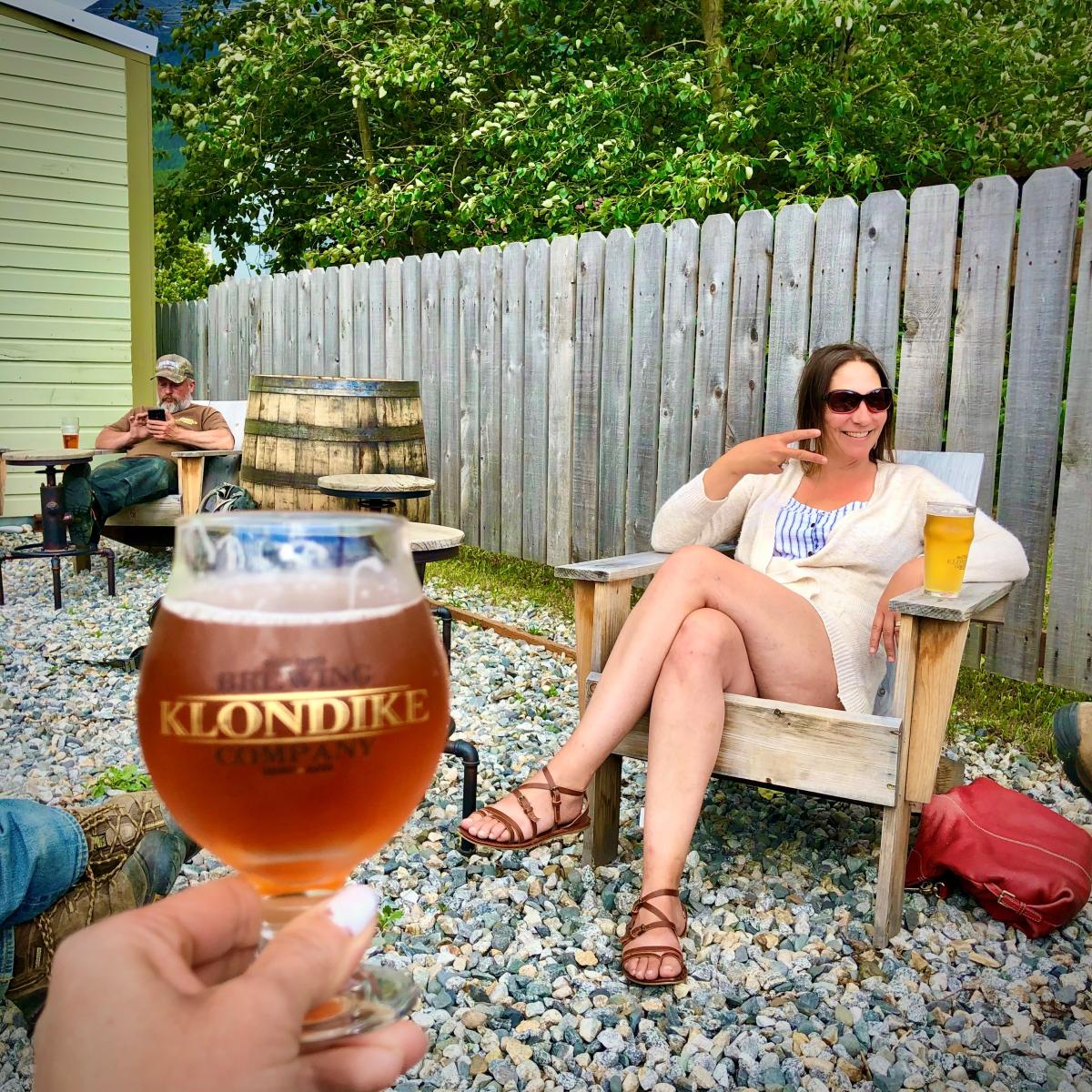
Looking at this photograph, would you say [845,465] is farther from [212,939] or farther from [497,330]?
[497,330]

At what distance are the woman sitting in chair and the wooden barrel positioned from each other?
2.18 metres

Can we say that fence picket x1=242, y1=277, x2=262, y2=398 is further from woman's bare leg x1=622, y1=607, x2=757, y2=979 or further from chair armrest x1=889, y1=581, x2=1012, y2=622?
chair armrest x1=889, y1=581, x2=1012, y2=622

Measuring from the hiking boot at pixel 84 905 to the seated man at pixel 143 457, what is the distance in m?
4.41

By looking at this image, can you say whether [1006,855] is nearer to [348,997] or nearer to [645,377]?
[348,997]

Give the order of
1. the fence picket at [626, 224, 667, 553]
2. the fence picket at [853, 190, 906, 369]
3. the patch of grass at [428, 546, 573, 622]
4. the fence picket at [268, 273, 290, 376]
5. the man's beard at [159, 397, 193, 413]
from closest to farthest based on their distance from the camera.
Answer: the fence picket at [853, 190, 906, 369] → the fence picket at [626, 224, 667, 553] → the patch of grass at [428, 546, 573, 622] → the man's beard at [159, 397, 193, 413] → the fence picket at [268, 273, 290, 376]

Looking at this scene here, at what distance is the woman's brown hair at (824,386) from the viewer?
2.79 metres

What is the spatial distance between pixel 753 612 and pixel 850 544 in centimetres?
42

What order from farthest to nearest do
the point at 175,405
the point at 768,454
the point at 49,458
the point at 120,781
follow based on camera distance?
the point at 175,405 → the point at 49,458 → the point at 120,781 → the point at 768,454

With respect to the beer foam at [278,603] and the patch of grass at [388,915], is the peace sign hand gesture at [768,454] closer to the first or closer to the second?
the patch of grass at [388,915]

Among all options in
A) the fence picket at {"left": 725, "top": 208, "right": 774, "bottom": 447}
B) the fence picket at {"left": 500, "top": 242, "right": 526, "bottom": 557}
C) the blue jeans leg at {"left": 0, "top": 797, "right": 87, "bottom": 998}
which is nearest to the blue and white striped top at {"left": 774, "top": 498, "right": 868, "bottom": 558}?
the fence picket at {"left": 725, "top": 208, "right": 774, "bottom": 447}

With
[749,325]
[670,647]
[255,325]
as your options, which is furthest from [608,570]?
[255,325]

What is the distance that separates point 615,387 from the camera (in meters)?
5.14

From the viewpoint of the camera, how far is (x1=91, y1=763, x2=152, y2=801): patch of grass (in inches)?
113

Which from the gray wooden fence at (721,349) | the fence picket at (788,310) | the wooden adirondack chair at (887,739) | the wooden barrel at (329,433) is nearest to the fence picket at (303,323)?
the gray wooden fence at (721,349)
